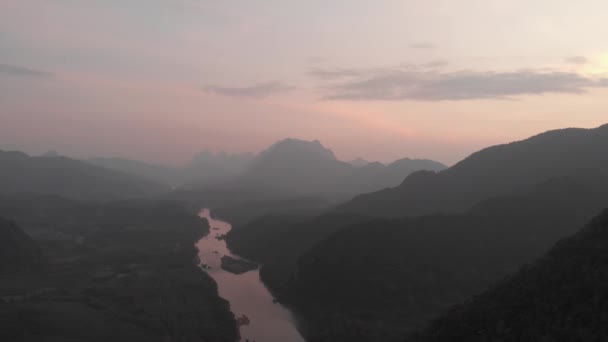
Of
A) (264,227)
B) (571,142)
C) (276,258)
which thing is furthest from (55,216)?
(571,142)

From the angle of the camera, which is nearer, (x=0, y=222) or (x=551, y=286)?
(x=551, y=286)

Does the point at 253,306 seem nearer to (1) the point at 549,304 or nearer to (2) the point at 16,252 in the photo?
(1) the point at 549,304

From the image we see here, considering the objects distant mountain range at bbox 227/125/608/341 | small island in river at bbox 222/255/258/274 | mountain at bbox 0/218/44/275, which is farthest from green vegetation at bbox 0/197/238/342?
distant mountain range at bbox 227/125/608/341

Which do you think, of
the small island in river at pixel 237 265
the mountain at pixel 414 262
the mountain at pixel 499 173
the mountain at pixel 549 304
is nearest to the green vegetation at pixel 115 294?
the small island in river at pixel 237 265

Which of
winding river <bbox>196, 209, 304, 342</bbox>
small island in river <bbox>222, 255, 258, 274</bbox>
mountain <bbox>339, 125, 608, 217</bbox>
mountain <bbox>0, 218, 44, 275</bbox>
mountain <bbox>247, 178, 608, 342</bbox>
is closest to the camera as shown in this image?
→ winding river <bbox>196, 209, 304, 342</bbox>

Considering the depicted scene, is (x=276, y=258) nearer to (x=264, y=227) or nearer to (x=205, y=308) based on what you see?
(x=264, y=227)

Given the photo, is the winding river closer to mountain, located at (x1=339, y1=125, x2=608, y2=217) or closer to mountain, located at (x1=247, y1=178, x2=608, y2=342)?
mountain, located at (x1=247, y1=178, x2=608, y2=342)

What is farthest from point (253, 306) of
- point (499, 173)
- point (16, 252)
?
point (499, 173)

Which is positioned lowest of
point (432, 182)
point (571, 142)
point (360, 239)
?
point (360, 239)
